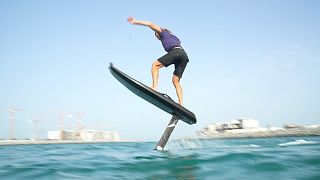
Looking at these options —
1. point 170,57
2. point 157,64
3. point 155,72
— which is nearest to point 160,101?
point 155,72

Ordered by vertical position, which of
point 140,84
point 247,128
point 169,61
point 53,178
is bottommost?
point 53,178

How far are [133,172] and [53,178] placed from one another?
112cm

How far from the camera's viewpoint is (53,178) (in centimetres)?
413

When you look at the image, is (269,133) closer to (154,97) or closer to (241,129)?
(241,129)

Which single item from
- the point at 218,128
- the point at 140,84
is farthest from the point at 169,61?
the point at 218,128

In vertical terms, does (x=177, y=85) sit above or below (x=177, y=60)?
below

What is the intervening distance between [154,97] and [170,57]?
45.8 inches

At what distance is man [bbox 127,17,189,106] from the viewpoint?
311 inches

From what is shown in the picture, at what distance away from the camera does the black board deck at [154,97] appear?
7.62m

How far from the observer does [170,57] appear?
791cm

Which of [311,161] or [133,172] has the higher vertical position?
[311,161]

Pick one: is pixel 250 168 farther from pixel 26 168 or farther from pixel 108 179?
pixel 26 168

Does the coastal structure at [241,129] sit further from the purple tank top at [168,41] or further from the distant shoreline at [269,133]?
the purple tank top at [168,41]

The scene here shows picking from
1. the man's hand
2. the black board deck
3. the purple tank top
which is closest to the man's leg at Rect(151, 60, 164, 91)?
the black board deck
